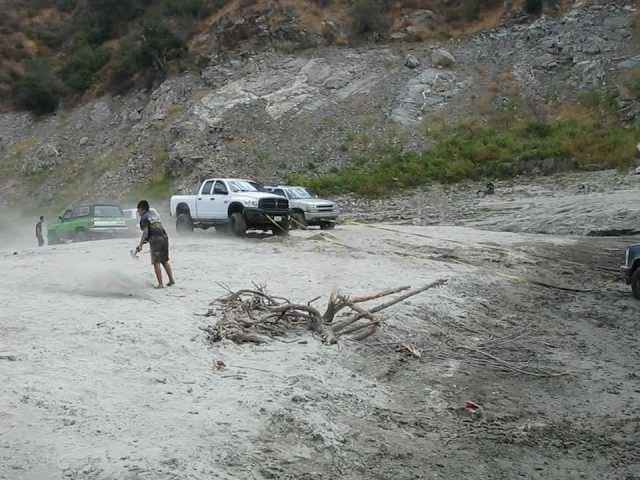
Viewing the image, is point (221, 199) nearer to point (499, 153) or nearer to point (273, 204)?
point (273, 204)

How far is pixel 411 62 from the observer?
42.6 metres

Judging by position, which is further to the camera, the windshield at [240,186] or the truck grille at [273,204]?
the windshield at [240,186]

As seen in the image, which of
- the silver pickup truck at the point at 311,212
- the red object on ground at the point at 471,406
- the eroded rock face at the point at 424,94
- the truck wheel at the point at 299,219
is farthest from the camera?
the eroded rock face at the point at 424,94

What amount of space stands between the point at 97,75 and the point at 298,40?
16756 millimetres

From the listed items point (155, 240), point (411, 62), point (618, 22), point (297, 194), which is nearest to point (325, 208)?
point (297, 194)

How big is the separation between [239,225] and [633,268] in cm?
1044

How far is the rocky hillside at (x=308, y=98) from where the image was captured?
3828 cm

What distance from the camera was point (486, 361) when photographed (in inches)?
382

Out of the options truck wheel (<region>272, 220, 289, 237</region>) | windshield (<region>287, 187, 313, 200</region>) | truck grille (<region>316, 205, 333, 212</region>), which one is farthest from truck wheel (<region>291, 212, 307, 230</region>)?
truck wheel (<region>272, 220, 289, 237</region>)

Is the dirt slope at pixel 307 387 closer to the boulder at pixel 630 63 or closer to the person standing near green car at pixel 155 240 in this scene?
the person standing near green car at pixel 155 240

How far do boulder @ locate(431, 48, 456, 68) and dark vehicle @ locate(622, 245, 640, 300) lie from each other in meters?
30.5

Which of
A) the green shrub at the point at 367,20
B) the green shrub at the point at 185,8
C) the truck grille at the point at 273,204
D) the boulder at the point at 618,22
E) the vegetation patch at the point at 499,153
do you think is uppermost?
the green shrub at the point at 185,8

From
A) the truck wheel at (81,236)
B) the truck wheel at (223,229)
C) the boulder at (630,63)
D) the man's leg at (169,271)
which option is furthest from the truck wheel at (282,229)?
the boulder at (630,63)

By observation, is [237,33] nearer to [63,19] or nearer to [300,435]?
[63,19]
